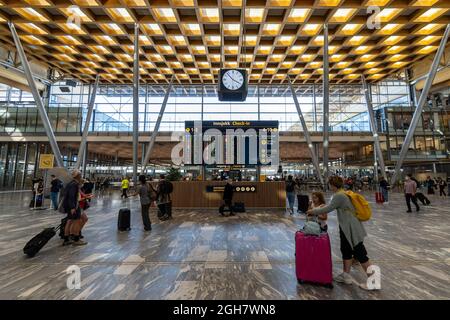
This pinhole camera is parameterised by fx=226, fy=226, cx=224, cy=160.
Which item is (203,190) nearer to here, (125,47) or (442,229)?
(442,229)

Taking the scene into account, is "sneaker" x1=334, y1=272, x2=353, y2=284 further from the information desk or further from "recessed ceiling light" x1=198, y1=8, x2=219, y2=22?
"recessed ceiling light" x1=198, y1=8, x2=219, y2=22

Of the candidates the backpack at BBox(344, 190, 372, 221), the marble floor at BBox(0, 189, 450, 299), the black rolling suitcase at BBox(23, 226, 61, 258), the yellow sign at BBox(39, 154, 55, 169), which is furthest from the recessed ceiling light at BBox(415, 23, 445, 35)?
the yellow sign at BBox(39, 154, 55, 169)

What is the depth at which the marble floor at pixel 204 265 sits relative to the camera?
2.95 metres

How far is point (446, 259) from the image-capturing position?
4.21 m

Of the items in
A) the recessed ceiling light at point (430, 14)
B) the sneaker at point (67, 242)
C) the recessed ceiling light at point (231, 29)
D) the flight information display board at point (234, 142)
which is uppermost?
the recessed ceiling light at point (231, 29)

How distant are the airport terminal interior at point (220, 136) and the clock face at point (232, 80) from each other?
52 mm

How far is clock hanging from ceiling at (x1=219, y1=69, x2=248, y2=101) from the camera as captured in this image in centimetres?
1087

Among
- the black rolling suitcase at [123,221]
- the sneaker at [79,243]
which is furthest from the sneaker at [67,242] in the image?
the black rolling suitcase at [123,221]

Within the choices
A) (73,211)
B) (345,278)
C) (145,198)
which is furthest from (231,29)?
(345,278)

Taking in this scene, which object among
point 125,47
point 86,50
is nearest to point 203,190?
point 125,47

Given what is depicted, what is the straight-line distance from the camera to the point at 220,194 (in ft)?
39.7

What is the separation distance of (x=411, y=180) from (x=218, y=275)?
10631mm

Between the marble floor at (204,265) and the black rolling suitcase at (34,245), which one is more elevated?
the black rolling suitcase at (34,245)

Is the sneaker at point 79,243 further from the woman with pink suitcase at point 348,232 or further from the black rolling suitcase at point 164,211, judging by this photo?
the woman with pink suitcase at point 348,232
